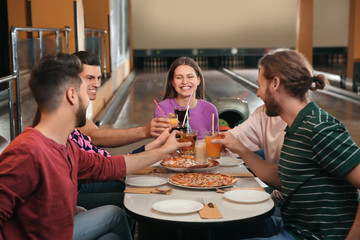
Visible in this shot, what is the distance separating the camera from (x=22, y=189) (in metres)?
1.25

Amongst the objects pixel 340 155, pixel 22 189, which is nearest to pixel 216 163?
pixel 340 155

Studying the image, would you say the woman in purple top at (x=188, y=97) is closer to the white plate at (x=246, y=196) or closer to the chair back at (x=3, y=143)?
the chair back at (x=3, y=143)

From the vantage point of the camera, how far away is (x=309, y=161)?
1.47 m

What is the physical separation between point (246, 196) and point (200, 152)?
0.42m

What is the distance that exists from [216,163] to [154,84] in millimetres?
8348

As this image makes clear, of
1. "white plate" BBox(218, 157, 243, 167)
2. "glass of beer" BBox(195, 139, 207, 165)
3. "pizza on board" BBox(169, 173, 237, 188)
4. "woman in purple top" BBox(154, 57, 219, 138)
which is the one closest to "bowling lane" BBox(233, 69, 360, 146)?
"woman in purple top" BBox(154, 57, 219, 138)

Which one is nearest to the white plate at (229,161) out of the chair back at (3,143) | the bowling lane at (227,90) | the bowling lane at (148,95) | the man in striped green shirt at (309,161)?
the man in striped green shirt at (309,161)

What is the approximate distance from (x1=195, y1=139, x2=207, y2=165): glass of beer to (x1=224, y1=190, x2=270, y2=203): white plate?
14.7 inches

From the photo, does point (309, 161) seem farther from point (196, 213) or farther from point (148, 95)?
point (148, 95)

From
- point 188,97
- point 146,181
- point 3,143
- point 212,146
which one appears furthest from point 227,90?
point 146,181

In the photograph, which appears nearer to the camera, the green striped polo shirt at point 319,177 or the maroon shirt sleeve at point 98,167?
the green striped polo shirt at point 319,177

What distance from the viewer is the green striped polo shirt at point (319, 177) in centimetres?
138

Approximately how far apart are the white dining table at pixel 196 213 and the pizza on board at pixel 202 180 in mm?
21

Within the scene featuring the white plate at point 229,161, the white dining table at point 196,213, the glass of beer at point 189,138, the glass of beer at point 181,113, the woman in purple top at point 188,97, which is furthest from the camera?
the woman in purple top at point 188,97
